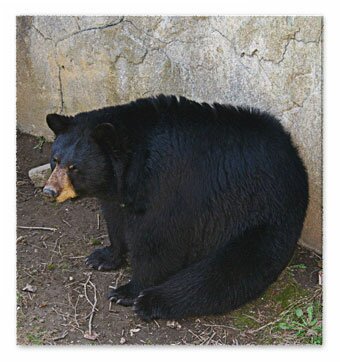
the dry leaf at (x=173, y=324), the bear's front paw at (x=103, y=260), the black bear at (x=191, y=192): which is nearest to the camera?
the black bear at (x=191, y=192)

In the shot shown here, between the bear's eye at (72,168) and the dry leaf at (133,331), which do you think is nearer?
the bear's eye at (72,168)

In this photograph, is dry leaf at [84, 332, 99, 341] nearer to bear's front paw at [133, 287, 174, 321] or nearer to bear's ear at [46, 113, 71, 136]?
bear's front paw at [133, 287, 174, 321]

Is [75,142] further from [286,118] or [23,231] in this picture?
[286,118]

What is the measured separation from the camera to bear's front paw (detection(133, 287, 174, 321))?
5055mm

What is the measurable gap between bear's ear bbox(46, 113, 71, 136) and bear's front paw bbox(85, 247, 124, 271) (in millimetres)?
1011

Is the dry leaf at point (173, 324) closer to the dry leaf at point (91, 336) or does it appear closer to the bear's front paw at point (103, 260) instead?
the dry leaf at point (91, 336)

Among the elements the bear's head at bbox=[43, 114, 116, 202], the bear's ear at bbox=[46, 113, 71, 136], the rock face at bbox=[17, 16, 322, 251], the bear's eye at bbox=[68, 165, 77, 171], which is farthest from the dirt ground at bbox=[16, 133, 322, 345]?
the bear's eye at bbox=[68, 165, 77, 171]

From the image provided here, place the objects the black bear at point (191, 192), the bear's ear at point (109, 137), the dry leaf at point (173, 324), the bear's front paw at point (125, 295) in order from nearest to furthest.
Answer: the bear's ear at point (109, 137) → the black bear at point (191, 192) → the dry leaf at point (173, 324) → the bear's front paw at point (125, 295)

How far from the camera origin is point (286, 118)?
5297 mm

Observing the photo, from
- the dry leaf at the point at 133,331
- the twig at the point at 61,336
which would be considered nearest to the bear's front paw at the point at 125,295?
the dry leaf at the point at 133,331

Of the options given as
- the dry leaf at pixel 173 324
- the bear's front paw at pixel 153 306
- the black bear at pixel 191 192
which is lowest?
the dry leaf at pixel 173 324

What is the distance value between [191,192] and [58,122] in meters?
0.93

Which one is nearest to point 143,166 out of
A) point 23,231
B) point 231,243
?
point 231,243

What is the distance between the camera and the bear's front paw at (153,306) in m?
5.05
